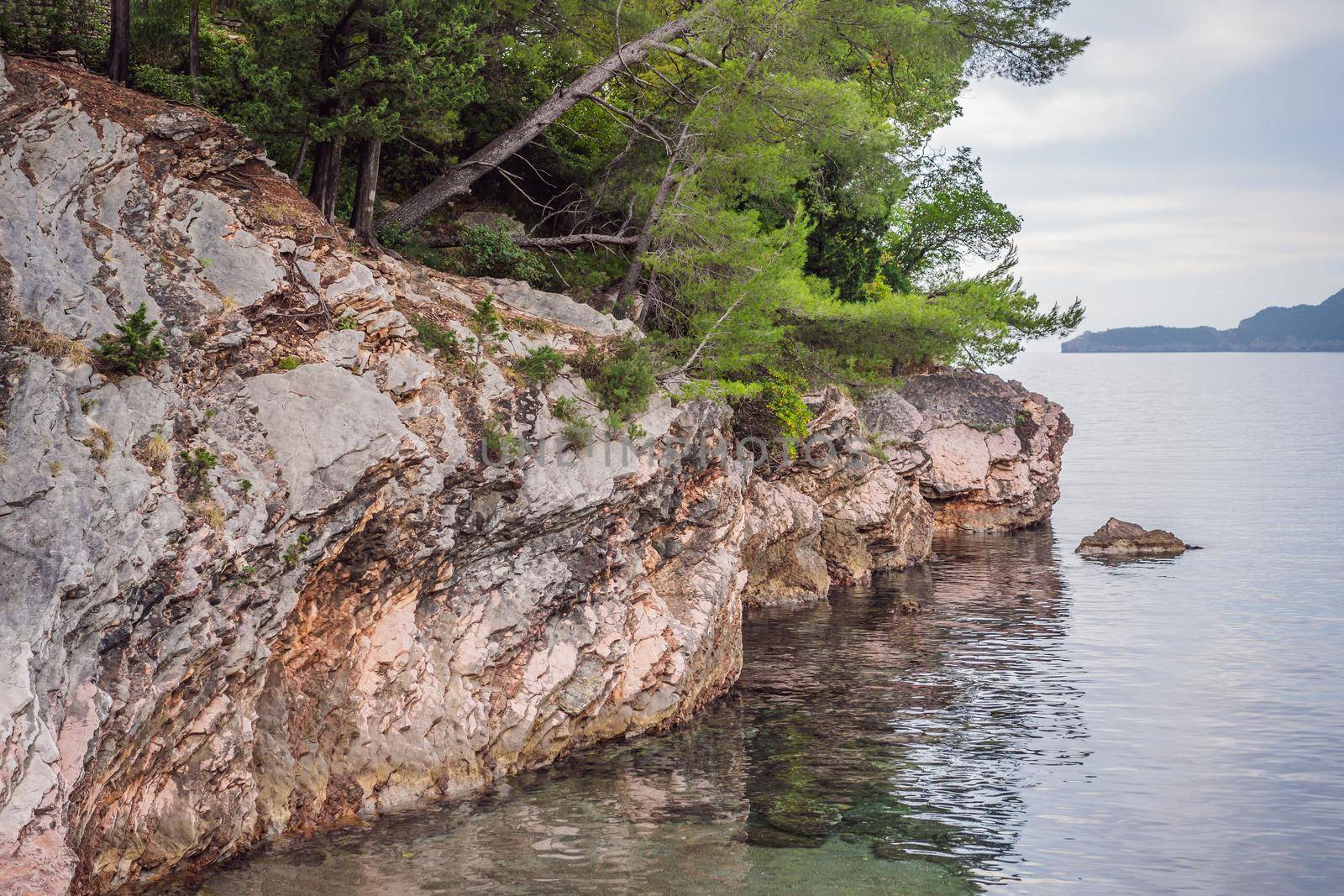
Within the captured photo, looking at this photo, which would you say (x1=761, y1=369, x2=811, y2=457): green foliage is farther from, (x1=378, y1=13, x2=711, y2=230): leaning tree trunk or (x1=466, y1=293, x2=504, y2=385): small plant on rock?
(x1=466, y1=293, x2=504, y2=385): small plant on rock

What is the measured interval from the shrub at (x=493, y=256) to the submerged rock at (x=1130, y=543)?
2322cm

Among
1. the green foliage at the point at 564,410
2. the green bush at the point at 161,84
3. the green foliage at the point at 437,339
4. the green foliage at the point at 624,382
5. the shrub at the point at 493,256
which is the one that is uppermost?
the green bush at the point at 161,84

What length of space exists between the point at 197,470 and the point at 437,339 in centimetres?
477

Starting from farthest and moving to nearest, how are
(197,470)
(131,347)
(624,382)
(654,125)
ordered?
(654,125)
(624,382)
(197,470)
(131,347)

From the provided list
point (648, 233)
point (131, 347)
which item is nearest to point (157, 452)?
point (131, 347)

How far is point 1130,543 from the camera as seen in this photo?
37.6 metres

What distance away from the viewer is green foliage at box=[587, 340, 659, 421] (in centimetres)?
1860

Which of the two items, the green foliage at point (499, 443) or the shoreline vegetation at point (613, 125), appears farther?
the shoreline vegetation at point (613, 125)

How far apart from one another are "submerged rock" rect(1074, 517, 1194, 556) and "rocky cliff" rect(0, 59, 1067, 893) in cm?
2135

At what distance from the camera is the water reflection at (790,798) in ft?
43.0

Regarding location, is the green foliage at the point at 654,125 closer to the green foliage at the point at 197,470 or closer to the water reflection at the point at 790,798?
the green foliage at the point at 197,470

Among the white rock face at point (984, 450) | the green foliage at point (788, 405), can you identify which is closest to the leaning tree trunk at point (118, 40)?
the green foliage at point (788, 405)

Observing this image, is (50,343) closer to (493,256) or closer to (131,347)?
(131,347)

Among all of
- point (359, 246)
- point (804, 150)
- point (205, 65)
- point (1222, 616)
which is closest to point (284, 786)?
point (359, 246)
